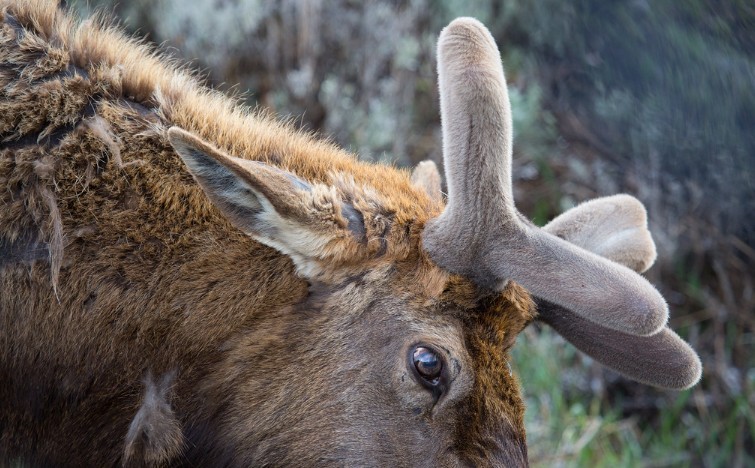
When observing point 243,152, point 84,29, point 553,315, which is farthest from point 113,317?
point 553,315

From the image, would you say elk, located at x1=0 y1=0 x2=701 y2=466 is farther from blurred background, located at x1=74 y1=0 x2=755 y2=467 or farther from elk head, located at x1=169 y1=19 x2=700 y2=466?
blurred background, located at x1=74 y1=0 x2=755 y2=467

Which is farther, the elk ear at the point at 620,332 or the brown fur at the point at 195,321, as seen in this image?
the elk ear at the point at 620,332

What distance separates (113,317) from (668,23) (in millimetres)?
2548

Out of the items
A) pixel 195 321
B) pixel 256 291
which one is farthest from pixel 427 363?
pixel 195 321

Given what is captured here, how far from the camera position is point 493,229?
2932 millimetres

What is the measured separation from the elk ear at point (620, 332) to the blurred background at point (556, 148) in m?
1.64

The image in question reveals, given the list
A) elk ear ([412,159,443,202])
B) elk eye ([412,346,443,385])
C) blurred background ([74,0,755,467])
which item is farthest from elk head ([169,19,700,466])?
blurred background ([74,0,755,467])

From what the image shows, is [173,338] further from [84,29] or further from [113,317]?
[84,29]

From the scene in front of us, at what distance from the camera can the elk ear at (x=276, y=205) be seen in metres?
2.76

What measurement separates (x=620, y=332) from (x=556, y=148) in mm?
3687

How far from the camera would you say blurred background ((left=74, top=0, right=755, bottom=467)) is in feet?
18.4

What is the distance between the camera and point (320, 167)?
3.22 metres

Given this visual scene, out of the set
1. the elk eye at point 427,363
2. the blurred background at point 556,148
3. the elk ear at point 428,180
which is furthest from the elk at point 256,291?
the blurred background at point 556,148

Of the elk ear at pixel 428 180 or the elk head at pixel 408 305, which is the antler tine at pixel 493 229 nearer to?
the elk head at pixel 408 305
